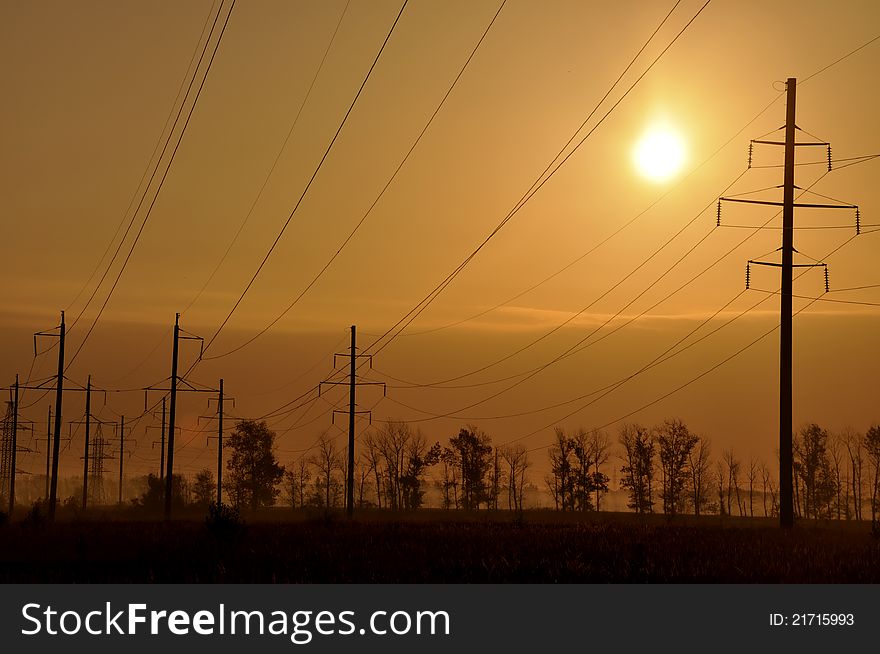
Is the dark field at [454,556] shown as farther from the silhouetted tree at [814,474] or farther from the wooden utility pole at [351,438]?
the silhouetted tree at [814,474]

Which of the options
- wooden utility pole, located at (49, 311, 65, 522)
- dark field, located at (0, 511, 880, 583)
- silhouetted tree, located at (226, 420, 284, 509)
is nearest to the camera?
dark field, located at (0, 511, 880, 583)

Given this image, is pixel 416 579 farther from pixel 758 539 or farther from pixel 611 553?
pixel 758 539

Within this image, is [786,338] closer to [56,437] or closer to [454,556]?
[454,556]

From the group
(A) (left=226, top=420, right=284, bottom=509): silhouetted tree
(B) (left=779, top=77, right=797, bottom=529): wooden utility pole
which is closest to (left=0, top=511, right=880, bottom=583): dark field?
(B) (left=779, top=77, right=797, bottom=529): wooden utility pole

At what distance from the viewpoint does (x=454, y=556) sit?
94.8 ft

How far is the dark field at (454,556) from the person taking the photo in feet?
81.9

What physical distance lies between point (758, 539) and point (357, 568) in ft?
46.1

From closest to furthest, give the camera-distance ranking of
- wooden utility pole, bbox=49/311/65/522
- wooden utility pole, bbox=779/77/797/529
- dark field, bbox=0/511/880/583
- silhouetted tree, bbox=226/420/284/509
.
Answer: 1. dark field, bbox=0/511/880/583
2. wooden utility pole, bbox=779/77/797/529
3. wooden utility pole, bbox=49/311/65/522
4. silhouetted tree, bbox=226/420/284/509

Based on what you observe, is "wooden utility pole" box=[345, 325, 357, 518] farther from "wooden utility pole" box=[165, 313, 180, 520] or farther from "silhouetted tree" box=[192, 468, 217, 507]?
"silhouetted tree" box=[192, 468, 217, 507]

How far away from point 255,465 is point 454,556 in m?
116

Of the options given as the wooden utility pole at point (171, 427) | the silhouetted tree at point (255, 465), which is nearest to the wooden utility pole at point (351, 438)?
the wooden utility pole at point (171, 427)

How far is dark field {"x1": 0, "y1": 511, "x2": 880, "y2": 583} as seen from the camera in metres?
25.0

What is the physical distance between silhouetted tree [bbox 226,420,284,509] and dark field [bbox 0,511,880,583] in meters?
99.7

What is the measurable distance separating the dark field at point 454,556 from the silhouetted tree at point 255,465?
99.7 meters
